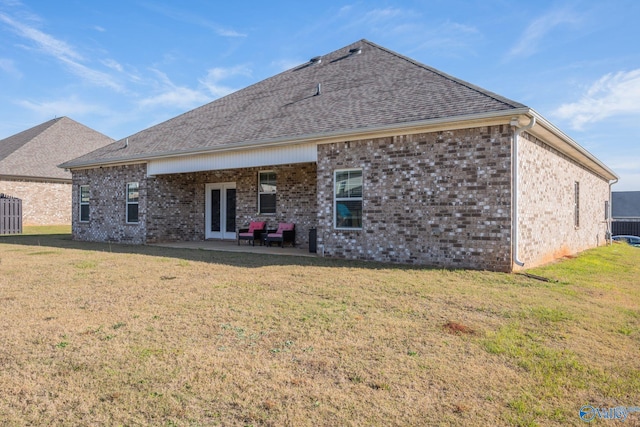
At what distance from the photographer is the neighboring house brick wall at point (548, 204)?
360 inches

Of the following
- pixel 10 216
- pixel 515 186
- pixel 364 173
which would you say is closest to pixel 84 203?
pixel 10 216

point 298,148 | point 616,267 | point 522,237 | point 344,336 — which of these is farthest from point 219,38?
point 616,267

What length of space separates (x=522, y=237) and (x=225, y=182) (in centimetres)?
1111

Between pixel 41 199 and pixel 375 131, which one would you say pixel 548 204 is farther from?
pixel 41 199

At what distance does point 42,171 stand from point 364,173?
26.0m

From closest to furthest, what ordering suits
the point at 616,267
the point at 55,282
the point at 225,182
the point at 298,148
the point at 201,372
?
the point at 201,372 → the point at 55,282 → the point at 616,267 → the point at 298,148 → the point at 225,182

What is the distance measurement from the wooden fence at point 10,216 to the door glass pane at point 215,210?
1330 cm

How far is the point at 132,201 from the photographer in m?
A: 15.9

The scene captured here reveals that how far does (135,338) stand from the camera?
14.6 ft

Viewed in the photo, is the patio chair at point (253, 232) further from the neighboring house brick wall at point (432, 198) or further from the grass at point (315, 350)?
the grass at point (315, 350)

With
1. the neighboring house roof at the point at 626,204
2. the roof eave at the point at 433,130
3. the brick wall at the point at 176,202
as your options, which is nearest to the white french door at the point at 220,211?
the brick wall at the point at 176,202

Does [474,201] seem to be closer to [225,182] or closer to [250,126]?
[250,126]

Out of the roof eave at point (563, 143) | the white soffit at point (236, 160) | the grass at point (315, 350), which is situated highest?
the roof eave at point (563, 143)

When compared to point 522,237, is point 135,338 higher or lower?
lower
